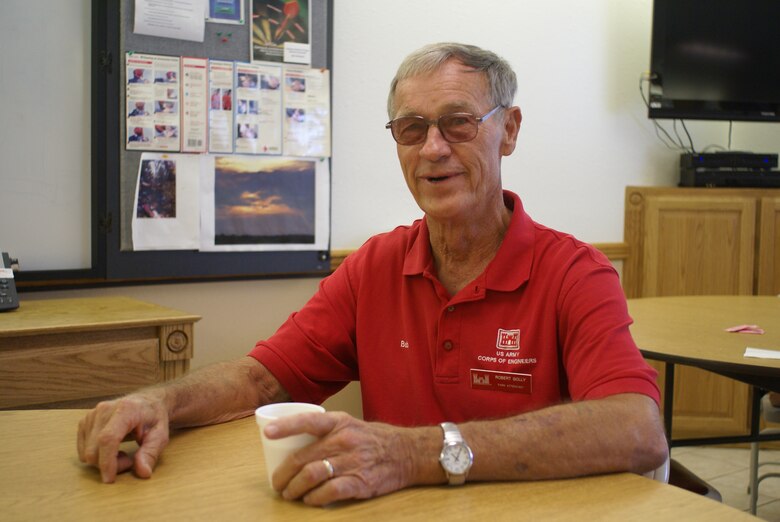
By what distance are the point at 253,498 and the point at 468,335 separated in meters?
0.60

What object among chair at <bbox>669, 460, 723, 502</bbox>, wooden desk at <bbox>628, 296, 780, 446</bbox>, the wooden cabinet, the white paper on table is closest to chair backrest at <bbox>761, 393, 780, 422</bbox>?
wooden desk at <bbox>628, 296, 780, 446</bbox>

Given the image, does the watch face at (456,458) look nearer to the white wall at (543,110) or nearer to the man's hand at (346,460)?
the man's hand at (346,460)

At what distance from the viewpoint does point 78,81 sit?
8.59 ft

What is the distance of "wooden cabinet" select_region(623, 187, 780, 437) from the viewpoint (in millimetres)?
3957

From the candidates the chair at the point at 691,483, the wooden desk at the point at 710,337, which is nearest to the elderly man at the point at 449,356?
the chair at the point at 691,483

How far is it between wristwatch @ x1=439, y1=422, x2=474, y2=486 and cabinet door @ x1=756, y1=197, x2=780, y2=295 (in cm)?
349

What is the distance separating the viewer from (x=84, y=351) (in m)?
2.06

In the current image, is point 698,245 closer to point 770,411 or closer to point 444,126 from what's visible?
point 770,411

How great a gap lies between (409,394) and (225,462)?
0.48 meters

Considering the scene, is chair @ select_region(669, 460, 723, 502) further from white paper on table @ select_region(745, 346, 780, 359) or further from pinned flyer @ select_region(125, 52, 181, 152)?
pinned flyer @ select_region(125, 52, 181, 152)

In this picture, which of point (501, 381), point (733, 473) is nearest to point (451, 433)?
point (501, 381)

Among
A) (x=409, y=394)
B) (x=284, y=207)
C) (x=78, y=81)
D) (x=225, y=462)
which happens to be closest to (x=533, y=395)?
(x=409, y=394)

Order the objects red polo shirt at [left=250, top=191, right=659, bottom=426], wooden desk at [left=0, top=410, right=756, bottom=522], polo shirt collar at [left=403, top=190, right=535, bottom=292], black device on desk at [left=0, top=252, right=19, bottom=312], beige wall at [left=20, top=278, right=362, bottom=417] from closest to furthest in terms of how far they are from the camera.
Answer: wooden desk at [left=0, top=410, right=756, bottom=522] < red polo shirt at [left=250, top=191, right=659, bottom=426] < polo shirt collar at [left=403, top=190, right=535, bottom=292] < black device on desk at [left=0, top=252, right=19, bottom=312] < beige wall at [left=20, top=278, right=362, bottom=417]

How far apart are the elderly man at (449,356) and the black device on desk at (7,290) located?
1080mm
